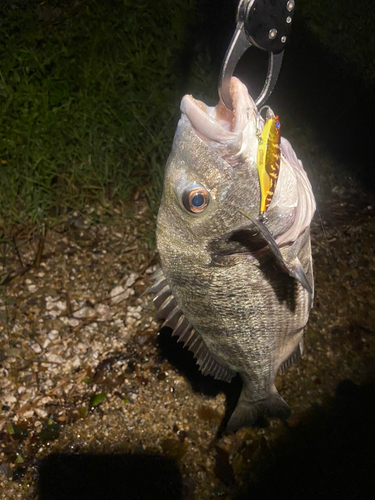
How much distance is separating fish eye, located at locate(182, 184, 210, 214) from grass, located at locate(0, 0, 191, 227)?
220cm

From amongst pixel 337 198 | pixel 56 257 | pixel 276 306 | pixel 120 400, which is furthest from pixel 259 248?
pixel 56 257

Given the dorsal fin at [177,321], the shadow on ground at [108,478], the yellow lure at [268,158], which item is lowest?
the shadow on ground at [108,478]

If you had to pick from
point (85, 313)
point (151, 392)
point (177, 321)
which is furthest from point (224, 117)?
point (85, 313)

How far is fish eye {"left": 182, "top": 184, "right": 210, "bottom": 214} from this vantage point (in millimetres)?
1319

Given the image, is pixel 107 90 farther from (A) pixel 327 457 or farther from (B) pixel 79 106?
(A) pixel 327 457

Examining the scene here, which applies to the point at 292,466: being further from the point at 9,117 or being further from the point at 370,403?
the point at 9,117

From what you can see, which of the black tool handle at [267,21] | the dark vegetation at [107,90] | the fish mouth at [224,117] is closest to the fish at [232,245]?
the fish mouth at [224,117]

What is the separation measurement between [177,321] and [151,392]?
1.17 m

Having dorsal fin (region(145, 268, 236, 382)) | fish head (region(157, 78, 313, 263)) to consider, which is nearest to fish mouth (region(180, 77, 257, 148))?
fish head (region(157, 78, 313, 263))

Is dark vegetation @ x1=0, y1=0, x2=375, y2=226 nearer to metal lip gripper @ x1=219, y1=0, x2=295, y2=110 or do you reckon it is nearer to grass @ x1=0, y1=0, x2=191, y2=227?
grass @ x1=0, y1=0, x2=191, y2=227

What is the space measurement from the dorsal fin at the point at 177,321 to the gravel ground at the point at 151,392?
86 cm

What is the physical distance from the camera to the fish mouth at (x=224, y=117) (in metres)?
1.18

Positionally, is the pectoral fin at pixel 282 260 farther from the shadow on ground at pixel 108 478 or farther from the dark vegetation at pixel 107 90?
the dark vegetation at pixel 107 90

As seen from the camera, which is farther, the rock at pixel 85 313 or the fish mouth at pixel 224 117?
A: the rock at pixel 85 313
